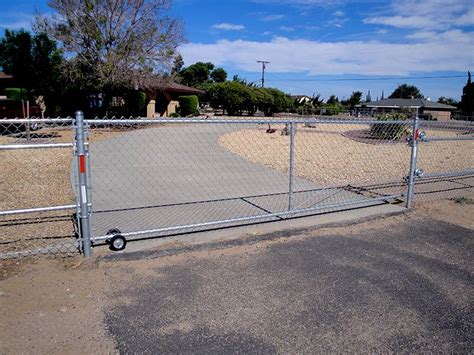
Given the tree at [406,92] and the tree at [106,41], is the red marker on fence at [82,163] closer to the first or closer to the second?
the tree at [106,41]

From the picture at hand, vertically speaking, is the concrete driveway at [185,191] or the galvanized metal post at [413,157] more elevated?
the galvanized metal post at [413,157]

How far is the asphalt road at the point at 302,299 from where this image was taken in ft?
10.5

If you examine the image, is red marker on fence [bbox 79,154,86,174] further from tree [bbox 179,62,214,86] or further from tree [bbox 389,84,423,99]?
tree [bbox 389,84,423,99]

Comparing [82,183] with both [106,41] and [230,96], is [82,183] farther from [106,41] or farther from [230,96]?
[230,96]

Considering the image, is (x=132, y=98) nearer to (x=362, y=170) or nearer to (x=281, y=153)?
(x=281, y=153)

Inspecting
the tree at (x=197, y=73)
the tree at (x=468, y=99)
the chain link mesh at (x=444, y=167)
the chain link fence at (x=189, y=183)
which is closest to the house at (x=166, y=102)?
the chain link fence at (x=189, y=183)

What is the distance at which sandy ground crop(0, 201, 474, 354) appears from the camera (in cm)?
310

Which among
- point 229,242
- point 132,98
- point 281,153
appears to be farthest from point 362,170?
point 132,98

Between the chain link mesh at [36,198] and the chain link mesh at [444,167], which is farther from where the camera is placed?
the chain link mesh at [444,167]

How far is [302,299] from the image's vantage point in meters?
3.88

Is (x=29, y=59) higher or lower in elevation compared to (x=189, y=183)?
higher

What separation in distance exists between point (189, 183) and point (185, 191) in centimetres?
79

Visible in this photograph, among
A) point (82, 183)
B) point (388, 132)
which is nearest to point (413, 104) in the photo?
point (388, 132)

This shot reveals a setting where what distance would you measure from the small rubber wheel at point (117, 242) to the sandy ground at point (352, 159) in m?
5.66
